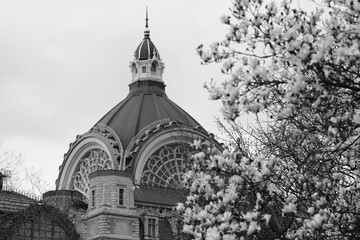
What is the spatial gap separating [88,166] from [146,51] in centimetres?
1613

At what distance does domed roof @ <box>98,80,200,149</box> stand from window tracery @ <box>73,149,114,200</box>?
2563 mm

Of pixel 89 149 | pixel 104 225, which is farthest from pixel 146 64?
pixel 104 225

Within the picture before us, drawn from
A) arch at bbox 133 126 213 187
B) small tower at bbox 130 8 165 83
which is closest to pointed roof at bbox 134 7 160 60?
small tower at bbox 130 8 165 83

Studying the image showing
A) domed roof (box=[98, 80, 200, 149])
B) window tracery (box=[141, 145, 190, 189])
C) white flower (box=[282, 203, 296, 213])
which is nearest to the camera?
white flower (box=[282, 203, 296, 213])

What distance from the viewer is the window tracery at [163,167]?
6650 cm

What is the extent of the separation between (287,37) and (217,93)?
162 centimetres

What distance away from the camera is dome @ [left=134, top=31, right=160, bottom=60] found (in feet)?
268

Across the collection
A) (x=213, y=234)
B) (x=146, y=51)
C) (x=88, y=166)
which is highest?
(x=146, y=51)

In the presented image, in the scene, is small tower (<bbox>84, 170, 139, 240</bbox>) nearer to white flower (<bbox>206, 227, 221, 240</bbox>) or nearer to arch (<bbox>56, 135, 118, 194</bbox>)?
arch (<bbox>56, 135, 118, 194</bbox>)

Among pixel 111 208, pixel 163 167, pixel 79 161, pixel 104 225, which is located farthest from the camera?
pixel 79 161

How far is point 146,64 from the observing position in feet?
266

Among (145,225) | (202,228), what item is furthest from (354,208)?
(145,225)

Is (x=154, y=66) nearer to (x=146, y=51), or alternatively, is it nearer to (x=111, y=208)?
(x=146, y=51)

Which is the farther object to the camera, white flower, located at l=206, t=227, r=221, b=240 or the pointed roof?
the pointed roof
